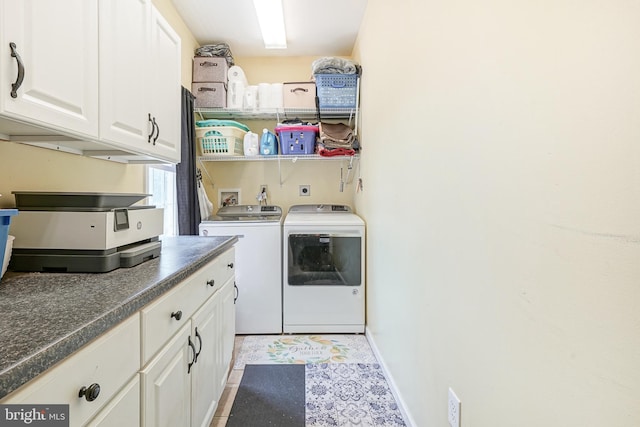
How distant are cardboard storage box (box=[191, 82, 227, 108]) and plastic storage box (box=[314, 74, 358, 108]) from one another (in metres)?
0.88

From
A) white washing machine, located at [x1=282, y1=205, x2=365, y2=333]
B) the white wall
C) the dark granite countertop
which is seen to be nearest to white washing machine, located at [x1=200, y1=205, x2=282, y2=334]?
white washing machine, located at [x1=282, y1=205, x2=365, y2=333]

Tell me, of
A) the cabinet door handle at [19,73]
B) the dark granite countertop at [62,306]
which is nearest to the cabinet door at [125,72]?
the cabinet door handle at [19,73]

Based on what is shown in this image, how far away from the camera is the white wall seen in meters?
0.46

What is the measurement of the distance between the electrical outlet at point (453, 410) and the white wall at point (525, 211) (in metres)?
0.03

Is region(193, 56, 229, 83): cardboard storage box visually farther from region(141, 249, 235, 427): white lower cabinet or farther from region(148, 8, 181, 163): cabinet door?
region(141, 249, 235, 427): white lower cabinet

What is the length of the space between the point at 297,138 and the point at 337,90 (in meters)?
0.56

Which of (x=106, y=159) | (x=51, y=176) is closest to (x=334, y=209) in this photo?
(x=106, y=159)

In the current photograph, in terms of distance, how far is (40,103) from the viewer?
842 millimetres

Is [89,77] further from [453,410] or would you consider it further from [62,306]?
[453,410]

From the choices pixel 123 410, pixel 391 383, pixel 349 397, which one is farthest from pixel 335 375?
pixel 123 410

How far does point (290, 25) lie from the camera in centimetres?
245

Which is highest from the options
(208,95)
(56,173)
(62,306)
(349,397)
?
(208,95)

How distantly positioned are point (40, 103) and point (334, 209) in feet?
7.48

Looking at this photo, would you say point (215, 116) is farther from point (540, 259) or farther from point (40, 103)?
point (540, 259)
